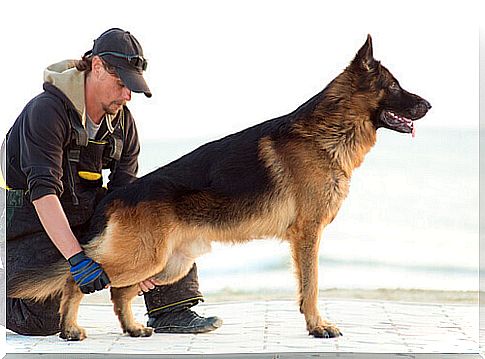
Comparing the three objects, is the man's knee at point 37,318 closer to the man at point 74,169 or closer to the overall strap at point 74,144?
the man at point 74,169

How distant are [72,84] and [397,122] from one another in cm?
133

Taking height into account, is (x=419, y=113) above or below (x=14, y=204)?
above

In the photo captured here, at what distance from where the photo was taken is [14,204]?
398cm

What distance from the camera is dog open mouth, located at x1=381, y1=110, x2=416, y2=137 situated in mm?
3824

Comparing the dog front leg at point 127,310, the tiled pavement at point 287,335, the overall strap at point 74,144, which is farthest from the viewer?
the dog front leg at point 127,310

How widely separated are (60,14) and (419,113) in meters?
1.52

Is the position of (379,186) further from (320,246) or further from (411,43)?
(411,43)

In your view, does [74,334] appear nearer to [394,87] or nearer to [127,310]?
[127,310]

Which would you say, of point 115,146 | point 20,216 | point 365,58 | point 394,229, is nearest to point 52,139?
point 115,146

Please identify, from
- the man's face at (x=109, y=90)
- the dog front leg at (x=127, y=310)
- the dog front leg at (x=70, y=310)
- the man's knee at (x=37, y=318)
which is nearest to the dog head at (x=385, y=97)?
the man's face at (x=109, y=90)

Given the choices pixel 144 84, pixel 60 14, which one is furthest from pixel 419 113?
pixel 60 14

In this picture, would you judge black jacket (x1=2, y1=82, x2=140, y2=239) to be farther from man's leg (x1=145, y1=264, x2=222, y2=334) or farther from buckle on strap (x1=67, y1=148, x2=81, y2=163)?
man's leg (x1=145, y1=264, x2=222, y2=334)

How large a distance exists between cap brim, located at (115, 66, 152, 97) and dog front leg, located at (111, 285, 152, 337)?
82cm

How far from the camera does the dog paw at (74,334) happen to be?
387 centimetres
